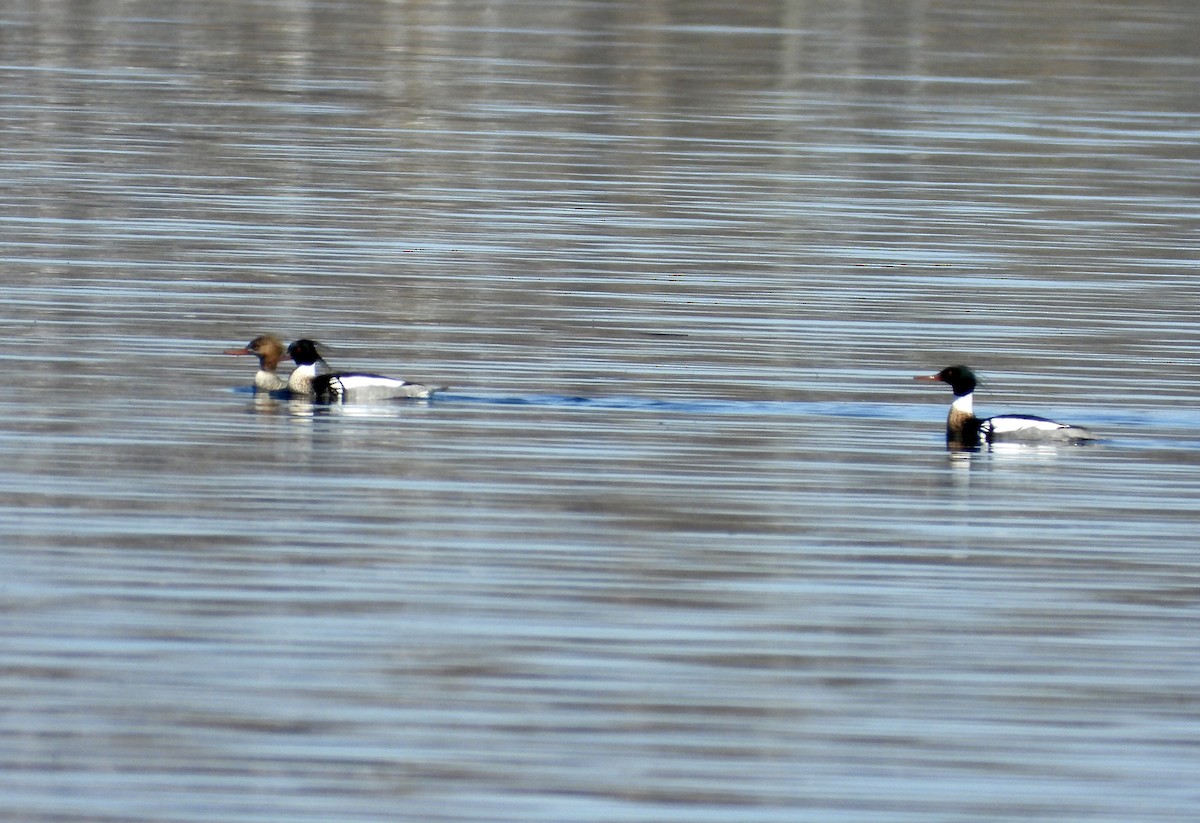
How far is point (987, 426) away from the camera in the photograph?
60.0 feet

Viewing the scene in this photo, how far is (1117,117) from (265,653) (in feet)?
114

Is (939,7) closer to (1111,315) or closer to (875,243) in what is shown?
(875,243)

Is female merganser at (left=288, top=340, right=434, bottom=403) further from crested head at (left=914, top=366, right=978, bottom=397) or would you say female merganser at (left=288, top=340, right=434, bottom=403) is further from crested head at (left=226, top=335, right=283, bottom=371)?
crested head at (left=914, top=366, right=978, bottom=397)

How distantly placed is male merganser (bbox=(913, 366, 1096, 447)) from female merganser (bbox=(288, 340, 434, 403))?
3.40 metres

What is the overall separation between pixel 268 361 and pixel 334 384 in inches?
27.3

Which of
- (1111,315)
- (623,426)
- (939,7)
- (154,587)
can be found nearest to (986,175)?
(1111,315)

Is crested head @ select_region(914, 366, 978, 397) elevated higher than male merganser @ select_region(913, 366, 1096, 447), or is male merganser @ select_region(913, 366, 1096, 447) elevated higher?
crested head @ select_region(914, 366, 978, 397)

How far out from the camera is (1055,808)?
397 inches

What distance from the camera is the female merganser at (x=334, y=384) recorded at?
18781mm

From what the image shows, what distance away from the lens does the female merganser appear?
18.8m

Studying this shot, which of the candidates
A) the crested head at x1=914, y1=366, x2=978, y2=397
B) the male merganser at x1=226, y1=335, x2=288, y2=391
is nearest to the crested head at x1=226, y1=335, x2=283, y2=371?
the male merganser at x1=226, y1=335, x2=288, y2=391

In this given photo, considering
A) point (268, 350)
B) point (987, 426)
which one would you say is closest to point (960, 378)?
point (987, 426)

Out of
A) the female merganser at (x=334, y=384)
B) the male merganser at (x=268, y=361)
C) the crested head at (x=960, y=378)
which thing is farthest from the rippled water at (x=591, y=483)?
the crested head at (x=960, y=378)

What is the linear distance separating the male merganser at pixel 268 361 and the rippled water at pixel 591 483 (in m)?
0.30
